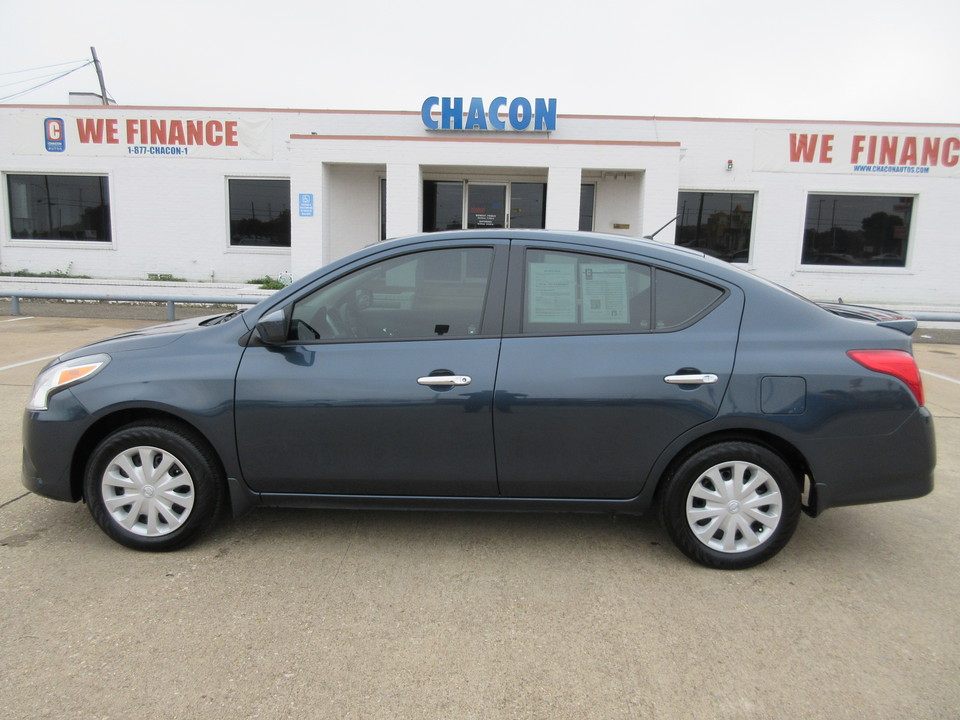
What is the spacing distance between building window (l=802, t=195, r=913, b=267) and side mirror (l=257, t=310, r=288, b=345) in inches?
563

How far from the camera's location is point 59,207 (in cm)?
1564

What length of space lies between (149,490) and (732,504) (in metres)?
2.89

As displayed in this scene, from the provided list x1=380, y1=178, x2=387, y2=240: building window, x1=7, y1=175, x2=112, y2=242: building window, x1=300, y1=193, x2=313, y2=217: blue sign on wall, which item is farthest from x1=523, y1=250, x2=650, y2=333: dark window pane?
x1=7, y1=175, x2=112, y2=242: building window

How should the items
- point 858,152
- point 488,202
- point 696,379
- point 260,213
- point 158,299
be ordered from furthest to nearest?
point 260,213 < point 488,202 < point 858,152 < point 158,299 < point 696,379

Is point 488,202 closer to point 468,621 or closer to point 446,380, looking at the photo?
point 446,380

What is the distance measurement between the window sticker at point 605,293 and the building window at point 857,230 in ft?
43.5

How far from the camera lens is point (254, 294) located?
45.9ft

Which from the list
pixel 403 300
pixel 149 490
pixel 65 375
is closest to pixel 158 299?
pixel 65 375

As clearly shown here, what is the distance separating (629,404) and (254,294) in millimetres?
12232

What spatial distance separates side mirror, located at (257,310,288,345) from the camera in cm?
321

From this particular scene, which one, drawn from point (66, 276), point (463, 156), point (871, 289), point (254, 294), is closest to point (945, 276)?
point (871, 289)

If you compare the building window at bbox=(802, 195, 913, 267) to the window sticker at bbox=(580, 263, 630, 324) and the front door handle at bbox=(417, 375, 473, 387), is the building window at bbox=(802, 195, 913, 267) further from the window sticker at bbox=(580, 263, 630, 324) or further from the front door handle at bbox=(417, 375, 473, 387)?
the front door handle at bbox=(417, 375, 473, 387)

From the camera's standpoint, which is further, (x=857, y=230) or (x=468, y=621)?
(x=857, y=230)

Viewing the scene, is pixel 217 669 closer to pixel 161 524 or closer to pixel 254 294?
pixel 161 524
